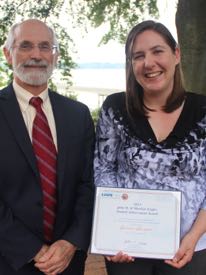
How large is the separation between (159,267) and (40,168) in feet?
2.67

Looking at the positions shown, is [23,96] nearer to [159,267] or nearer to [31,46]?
[31,46]

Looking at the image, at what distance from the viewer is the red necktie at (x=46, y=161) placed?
2521 millimetres

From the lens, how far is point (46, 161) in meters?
2.53

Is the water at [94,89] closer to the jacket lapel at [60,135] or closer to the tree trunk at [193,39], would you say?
the jacket lapel at [60,135]

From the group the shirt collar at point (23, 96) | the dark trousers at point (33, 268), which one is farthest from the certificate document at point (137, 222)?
the shirt collar at point (23, 96)

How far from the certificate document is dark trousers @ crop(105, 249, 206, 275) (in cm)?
18

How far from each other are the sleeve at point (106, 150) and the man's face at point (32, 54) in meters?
0.40

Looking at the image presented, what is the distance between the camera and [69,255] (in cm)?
257

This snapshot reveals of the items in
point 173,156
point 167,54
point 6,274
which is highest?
point 167,54

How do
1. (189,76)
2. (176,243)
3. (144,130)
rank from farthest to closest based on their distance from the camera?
1. (189,76)
2. (144,130)
3. (176,243)

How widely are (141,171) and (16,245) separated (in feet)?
2.44

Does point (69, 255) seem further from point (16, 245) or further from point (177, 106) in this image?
point (177, 106)

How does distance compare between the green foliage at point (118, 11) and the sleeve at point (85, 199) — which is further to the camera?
the green foliage at point (118, 11)

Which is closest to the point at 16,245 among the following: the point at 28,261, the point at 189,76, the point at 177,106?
the point at 28,261
